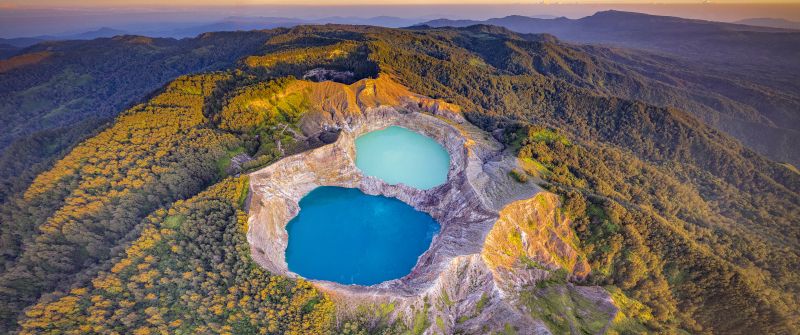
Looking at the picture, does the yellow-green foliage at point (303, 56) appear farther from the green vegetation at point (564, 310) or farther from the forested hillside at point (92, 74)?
the green vegetation at point (564, 310)

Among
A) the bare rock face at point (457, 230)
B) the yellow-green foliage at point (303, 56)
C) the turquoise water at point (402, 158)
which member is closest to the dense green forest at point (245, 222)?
the yellow-green foliage at point (303, 56)

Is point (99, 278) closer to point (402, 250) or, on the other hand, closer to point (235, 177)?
point (235, 177)

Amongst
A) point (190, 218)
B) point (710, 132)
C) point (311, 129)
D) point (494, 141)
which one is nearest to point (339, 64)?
point (311, 129)

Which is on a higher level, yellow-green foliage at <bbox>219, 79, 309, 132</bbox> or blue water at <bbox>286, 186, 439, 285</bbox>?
yellow-green foliage at <bbox>219, 79, 309, 132</bbox>

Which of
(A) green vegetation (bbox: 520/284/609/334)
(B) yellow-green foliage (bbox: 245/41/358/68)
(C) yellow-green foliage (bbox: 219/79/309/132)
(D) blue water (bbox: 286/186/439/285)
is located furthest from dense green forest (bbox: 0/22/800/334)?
(D) blue water (bbox: 286/186/439/285)

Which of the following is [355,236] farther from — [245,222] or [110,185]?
[110,185]

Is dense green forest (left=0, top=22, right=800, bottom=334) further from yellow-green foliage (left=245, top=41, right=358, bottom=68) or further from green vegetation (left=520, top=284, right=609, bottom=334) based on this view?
green vegetation (left=520, top=284, right=609, bottom=334)
